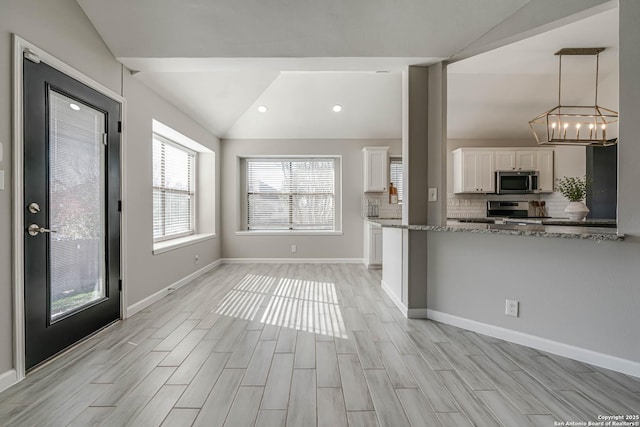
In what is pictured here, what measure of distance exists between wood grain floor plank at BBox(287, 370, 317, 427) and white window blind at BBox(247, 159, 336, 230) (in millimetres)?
4451

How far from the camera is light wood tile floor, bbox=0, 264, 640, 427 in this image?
1712 millimetres

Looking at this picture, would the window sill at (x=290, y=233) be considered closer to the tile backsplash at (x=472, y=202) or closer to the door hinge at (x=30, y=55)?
the tile backsplash at (x=472, y=202)

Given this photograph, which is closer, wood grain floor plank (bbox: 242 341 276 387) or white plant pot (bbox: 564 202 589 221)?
wood grain floor plank (bbox: 242 341 276 387)

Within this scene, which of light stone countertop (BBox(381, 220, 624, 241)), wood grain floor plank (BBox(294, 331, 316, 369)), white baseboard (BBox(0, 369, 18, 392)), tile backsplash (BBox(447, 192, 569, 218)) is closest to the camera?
white baseboard (BBox(0, 369, 18, 392))

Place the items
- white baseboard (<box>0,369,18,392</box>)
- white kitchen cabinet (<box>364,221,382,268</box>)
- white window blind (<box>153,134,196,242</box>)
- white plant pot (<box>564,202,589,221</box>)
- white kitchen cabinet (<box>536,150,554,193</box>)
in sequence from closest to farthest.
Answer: white baseboard (<box>0,369,18,392</box>) < white plant pot (<box>564,202,589,221</box>) < white window blind (<box>153,134,196,242</box>) < white kitchen cabinet (<box>364,221,382,268</box>) < white kitchen cabinet (<box>536,150,554,193</box>)

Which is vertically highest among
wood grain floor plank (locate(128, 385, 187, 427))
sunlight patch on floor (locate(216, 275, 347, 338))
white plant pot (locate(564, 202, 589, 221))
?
white plant pot (locate(564, 202, 589, 221))

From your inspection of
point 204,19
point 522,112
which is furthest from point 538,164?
point 204,19

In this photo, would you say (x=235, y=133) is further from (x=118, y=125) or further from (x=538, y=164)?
(x=538, y=164)

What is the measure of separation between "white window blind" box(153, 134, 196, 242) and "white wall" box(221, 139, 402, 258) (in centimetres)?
74

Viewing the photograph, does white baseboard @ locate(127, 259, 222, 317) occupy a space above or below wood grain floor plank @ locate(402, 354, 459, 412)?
above

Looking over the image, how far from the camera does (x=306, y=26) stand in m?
2.70

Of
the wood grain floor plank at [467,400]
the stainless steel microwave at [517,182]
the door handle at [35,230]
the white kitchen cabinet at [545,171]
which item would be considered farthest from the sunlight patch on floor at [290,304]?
the white kitchen cabinet at [545,171]

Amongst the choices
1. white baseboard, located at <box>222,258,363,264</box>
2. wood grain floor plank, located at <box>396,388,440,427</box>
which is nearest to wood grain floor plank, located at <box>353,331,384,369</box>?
wood grain floor plank, located at <box>396,388,440,427</box>

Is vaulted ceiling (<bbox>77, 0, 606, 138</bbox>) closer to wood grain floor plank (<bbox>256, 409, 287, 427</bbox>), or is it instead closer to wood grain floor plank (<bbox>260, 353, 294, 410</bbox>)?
wood grain floor plank (<bbox>260, 353, 294, 410</bbox>)
